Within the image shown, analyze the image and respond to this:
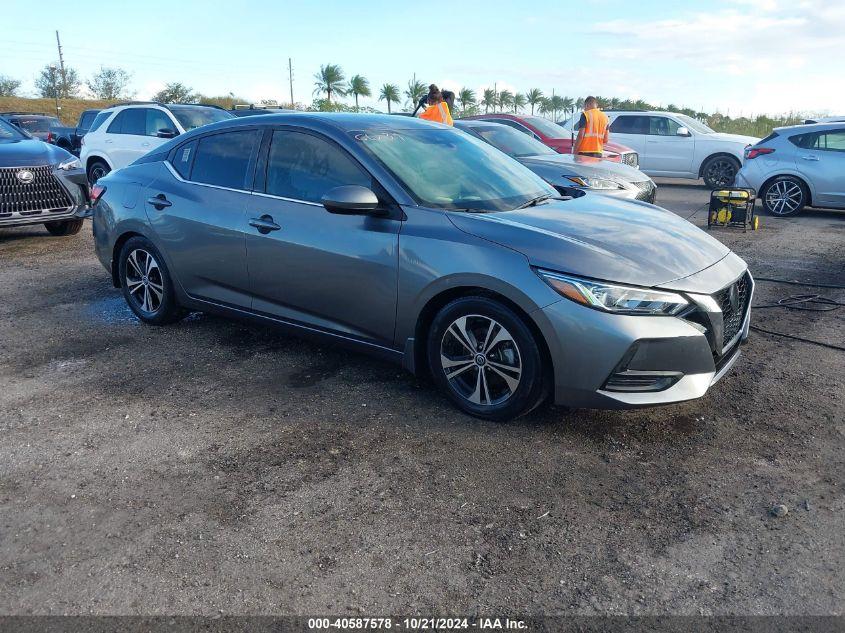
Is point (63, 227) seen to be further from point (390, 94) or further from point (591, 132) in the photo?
point (390, 94)

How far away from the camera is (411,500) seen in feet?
10.4

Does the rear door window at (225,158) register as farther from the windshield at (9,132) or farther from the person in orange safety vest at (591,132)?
the person in orange safety vest at (591,132)

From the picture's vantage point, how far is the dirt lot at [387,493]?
260cm

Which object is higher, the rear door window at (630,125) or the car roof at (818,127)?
the car roof at (818,127)

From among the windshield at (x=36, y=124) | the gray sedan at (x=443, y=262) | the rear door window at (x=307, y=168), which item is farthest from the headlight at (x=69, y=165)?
the windshield at (x=36, y=124)

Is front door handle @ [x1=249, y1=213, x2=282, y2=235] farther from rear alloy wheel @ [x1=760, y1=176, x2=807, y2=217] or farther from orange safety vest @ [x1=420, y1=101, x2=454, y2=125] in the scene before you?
rear alloy wheel @ [x1=760, y1=176, x2=807, y2=217]

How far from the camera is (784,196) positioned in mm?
12016

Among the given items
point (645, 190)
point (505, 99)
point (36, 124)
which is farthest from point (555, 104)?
point (645, 190)

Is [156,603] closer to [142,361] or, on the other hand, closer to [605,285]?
[605,285]

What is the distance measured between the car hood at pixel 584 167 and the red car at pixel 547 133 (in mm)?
4237

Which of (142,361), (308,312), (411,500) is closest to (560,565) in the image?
(411,500)

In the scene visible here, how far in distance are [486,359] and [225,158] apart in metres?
2.47

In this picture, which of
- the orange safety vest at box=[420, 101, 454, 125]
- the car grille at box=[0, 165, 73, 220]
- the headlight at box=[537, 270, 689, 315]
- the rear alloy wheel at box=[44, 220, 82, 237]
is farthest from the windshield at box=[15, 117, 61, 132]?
the headlight at box=[537, 270, 689, 315]

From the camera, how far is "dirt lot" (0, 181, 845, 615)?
8.52 feet
